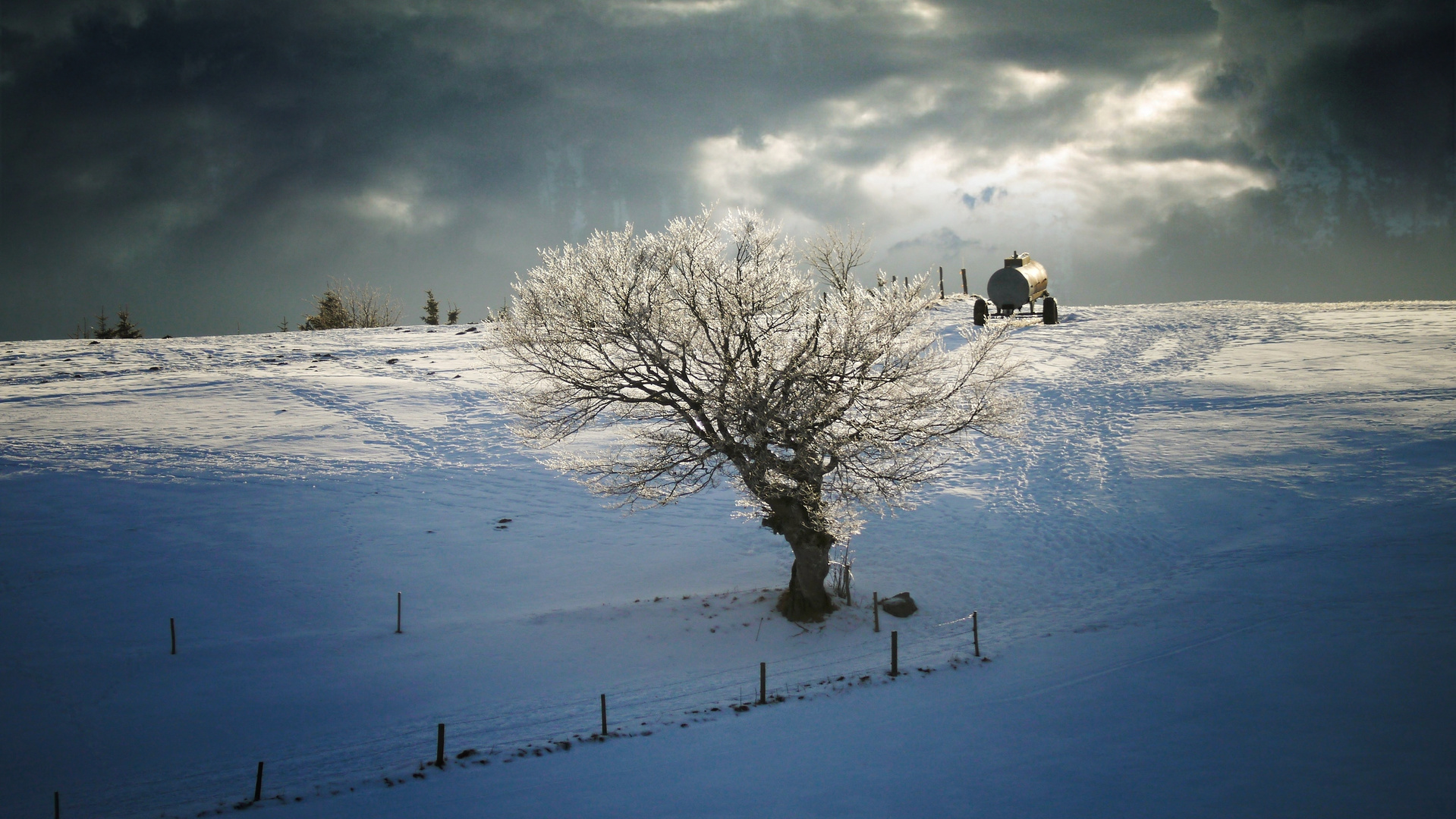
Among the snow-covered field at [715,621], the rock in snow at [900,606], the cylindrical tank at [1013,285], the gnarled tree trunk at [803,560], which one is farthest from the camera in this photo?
the cylindrical tank at [1013,285]

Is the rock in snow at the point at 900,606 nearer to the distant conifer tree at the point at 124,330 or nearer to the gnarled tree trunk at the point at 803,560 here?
the gnarled tree trunk at the point at 803,560

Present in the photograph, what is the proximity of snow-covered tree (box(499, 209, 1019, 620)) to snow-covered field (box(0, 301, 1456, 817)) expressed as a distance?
3826mm

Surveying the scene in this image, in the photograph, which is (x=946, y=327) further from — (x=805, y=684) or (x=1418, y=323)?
(x=805, y=684)

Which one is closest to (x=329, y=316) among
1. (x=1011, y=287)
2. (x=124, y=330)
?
(x=124, y=330)

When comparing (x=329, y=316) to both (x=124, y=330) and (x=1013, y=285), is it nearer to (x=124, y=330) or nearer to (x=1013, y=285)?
(x=124, y=330)

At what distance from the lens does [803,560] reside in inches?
651

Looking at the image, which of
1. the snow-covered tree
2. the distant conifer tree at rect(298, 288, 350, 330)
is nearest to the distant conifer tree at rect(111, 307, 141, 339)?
the distant conifer tree at rect(298, 288, 350, 330)

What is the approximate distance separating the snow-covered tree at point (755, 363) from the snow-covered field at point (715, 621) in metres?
3.83

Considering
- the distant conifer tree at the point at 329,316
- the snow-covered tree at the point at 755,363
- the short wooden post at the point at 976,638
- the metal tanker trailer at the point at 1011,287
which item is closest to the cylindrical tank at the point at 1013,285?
the metal tanker trailer at the point at 1011,287

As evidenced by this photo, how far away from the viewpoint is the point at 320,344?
4531 cm

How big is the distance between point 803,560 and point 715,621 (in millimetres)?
2429

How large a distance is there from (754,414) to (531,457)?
1570 centimetres

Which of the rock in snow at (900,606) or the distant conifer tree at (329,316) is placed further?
the distant conifer tree at (329,316)

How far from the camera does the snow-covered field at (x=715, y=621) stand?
1034 centimetres
